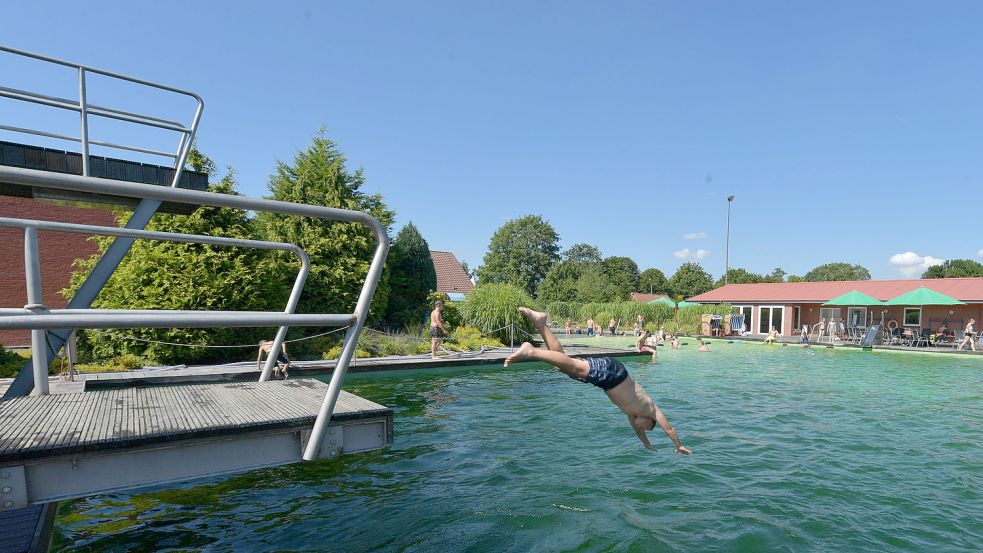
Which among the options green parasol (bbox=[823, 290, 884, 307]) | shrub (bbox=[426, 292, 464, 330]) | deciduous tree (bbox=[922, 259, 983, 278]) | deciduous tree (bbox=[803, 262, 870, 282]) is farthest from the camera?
deciduous tree (bbox=[803, 262, 870, 282])

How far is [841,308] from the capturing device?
32562mm

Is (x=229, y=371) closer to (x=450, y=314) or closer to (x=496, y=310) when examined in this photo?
(x=450, y=314)

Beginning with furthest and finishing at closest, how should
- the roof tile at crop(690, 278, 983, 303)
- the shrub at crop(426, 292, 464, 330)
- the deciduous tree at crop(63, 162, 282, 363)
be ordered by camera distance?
the roof tile at crop(690, 278, 983, 303), the shrub at crop(426, 292, 464, 330), the deciduous tree at crop(63, 162, 282, 363)

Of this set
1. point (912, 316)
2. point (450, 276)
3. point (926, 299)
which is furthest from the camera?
point (450, 276)

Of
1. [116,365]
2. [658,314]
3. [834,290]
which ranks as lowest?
[116,365]

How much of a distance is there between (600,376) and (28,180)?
3490 millimetres

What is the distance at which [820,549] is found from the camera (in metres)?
5.07

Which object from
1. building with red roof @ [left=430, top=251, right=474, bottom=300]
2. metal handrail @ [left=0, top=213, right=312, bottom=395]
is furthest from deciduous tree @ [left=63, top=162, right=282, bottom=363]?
building with red roof @ [left=430, top=251, right=474, bottom=300]

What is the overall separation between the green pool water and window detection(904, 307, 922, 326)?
75.5 ft

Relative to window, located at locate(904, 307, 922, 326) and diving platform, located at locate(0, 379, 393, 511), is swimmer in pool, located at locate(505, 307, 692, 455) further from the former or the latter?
window, located at locate(904, 307, 922, 326)

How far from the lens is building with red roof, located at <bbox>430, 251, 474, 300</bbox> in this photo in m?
38.9

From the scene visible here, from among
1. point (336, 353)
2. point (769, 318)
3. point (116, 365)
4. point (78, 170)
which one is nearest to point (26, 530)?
point (78, 170)

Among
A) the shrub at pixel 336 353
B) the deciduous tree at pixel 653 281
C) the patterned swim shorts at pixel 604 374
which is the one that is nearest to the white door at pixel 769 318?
the shrub at pixel 336 353

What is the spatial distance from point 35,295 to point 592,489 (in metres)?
5.79
